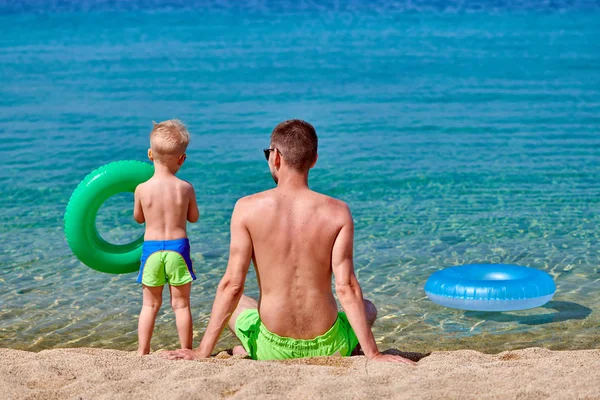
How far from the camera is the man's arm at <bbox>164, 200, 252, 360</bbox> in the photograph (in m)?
3.91

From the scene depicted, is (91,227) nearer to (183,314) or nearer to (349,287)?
(183,314)

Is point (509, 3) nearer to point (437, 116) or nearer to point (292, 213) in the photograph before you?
point (437, 116)

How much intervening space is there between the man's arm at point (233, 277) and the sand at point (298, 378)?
0.55 feet

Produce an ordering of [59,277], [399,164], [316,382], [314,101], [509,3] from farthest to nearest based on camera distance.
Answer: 1. [509,3]
2. [314,101]
3. [399,164]
4. [59,277]
5. [316,382]

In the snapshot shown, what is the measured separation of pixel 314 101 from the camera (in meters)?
15.8

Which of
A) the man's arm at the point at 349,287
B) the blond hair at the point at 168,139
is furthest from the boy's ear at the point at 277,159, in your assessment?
the blond hair at the point at 168,139

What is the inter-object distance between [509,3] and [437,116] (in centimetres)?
2735

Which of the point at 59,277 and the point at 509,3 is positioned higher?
the point at 509,3

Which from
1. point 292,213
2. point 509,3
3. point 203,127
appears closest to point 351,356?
point 292,213

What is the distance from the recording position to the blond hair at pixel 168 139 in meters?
4.45

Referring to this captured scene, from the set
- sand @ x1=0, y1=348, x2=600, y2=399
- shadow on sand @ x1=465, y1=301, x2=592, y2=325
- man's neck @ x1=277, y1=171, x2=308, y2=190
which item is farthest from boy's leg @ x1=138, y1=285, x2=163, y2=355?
shadow on sand @ x1=465, y1=301, x2=592, y2=325

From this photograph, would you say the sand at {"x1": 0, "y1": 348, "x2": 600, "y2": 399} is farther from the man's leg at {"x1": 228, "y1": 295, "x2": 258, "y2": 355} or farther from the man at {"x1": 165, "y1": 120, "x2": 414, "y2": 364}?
the man's leg at {"x1": 228, "y1": 295, "x2": 258, "y2": 355}

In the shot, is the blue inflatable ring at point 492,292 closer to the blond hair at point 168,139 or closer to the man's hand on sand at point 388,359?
the man's hand on sand at point 388,359

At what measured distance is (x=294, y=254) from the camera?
389cm
